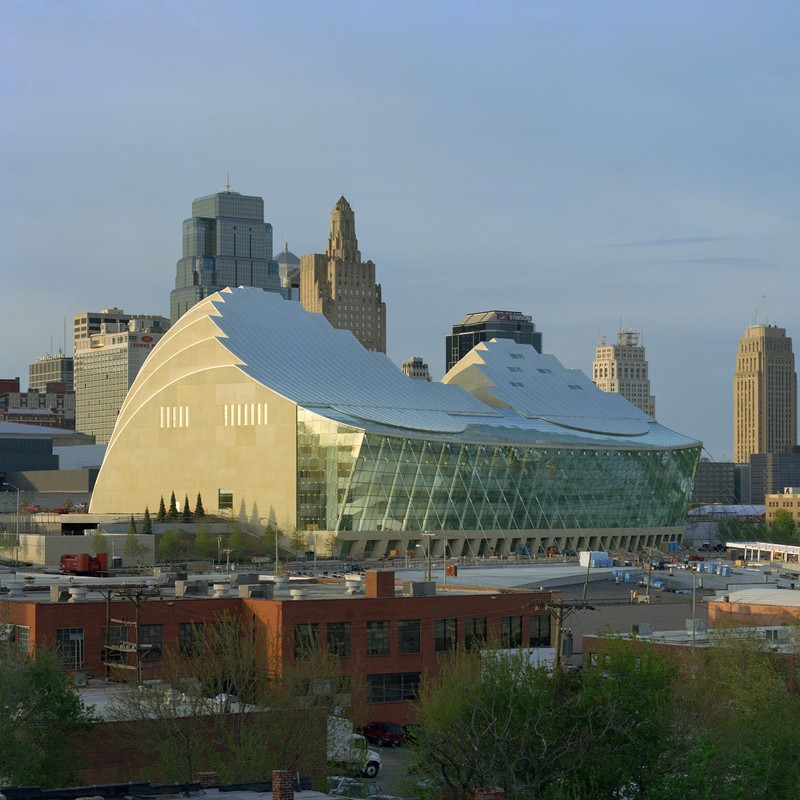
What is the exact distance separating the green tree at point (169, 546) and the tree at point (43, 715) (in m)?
97.5

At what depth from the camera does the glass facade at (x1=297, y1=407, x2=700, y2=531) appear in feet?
547

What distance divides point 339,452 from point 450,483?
47.1 feet

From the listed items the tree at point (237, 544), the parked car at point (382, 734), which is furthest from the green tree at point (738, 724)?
the tree at point (237, 544)

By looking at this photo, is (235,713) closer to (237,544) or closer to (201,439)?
(237,544)

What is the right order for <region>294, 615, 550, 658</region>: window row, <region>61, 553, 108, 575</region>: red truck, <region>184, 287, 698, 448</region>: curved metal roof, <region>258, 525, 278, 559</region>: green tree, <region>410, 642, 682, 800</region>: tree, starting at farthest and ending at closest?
<region>184, 287, 698, 448</region>: curved metal roof → <region>258, 525, 278, 559</region>: green tree → <region>61, 553, 108, 575</region>: red truck → <region>294, 615, 550, 658</region>: window row → <region>410, 642, 682, 800</region>: tree

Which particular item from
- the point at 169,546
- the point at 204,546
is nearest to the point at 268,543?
the point at 204,546

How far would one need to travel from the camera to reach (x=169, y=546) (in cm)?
14975

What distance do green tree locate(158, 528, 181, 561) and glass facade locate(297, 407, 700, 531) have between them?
16.7m

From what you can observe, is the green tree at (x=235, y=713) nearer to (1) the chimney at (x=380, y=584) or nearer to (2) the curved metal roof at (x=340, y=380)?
(1) the chimney at (x=380, y=584)

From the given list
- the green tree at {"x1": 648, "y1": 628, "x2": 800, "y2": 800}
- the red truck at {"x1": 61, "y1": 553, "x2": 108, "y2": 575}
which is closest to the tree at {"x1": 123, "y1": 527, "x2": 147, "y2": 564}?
the red truck at {"x1": 61, "y1": 553, "x2": 108, "y2": 575}

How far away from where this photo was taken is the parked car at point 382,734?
67.9m

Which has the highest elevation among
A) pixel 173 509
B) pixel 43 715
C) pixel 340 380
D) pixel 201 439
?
pixel 340 380

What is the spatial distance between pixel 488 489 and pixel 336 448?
20846mm

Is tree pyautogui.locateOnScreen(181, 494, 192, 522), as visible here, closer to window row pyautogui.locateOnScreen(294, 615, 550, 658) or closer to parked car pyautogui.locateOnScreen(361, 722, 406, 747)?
window row pyautogui.locateOnScreen(294, 615, 550, 658)
